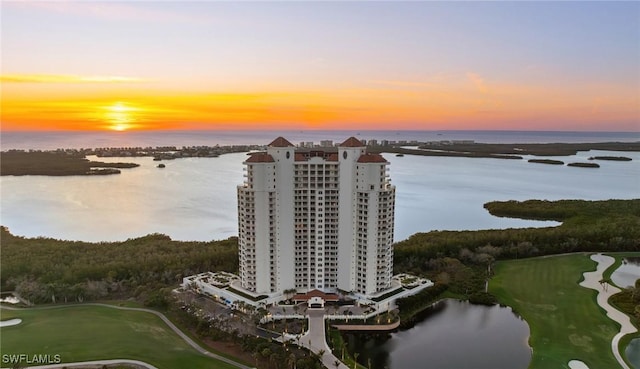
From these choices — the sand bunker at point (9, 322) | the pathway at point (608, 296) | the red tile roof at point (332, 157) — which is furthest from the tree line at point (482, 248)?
the sand bunker at point (9, 322)

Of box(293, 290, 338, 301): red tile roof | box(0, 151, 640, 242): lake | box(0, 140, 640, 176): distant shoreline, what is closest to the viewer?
box(293, 290, 338, 301): red tile roof

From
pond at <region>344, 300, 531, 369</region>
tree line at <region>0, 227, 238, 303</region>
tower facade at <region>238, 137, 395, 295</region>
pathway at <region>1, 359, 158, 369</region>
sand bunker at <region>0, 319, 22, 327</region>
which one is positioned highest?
tower facade at <region>238, 137, 395, 295</region>

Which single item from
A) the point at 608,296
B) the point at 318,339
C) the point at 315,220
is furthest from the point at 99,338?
the point at 608,296

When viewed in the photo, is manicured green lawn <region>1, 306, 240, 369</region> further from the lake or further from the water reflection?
the water reflection

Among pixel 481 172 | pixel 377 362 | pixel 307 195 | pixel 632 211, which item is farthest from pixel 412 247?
pixel 481 172

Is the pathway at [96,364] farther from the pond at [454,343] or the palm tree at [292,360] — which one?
the pond at [454,343]

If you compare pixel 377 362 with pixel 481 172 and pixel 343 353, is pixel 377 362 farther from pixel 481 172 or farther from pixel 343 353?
pixel 481 172

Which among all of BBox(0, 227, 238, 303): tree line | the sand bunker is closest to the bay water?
BBox(0, 227, 238, 303): tree line

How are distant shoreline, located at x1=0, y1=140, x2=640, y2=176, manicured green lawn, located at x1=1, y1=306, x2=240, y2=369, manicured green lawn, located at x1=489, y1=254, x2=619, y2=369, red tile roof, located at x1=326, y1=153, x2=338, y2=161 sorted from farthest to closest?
1. distant shoreline, located at x1=0, y1=140, x2=640, y2=176
2. red tile roof, located at x1=326, y1=153, x2=338, y2=161
3. manicured green lawn, located at x1=489, y1=254, x2=619, y2=369
4. manicured green lawn, located at x1=1, y1=306, x2=240, y2=369
